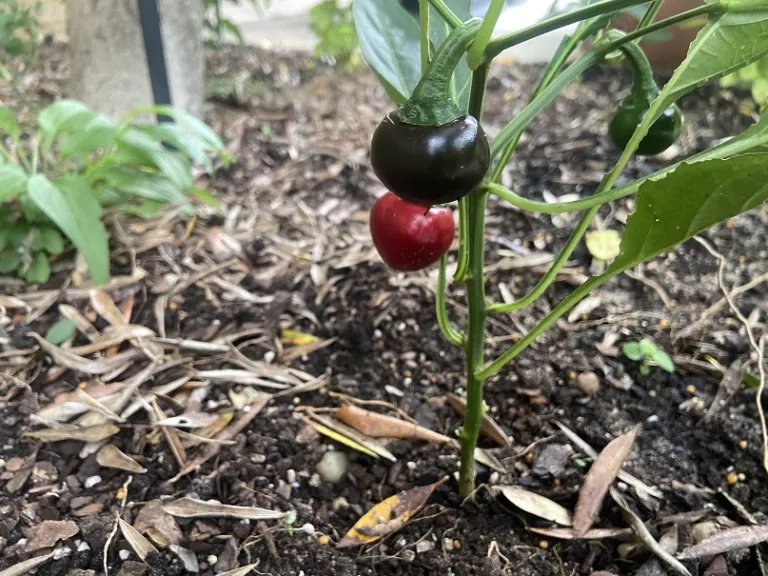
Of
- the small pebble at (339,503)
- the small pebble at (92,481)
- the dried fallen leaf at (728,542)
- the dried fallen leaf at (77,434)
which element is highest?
the dried fallen leaf at (77,434)

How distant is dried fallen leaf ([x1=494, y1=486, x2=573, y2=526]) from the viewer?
945 millimetres

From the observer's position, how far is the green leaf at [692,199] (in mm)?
531

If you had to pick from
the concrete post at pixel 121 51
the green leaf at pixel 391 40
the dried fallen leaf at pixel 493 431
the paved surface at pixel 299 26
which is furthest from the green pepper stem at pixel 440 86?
the paved surface at pixel 299 26

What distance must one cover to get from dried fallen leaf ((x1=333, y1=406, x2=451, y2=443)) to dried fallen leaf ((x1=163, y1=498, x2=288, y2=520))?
203 millimetres

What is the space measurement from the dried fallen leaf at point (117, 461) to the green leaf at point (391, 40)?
0.70m

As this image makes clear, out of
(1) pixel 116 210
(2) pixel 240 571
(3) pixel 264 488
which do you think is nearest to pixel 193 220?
(1) pixel 116 210

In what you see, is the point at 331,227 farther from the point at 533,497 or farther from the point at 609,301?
the point at 533,497

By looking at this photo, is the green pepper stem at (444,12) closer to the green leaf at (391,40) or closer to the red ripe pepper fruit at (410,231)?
the green leaf at (391,40)

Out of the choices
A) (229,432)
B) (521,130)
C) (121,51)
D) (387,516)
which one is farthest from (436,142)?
(121,51)

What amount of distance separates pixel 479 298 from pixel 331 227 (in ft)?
2.98

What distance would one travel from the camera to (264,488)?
0.99 meters

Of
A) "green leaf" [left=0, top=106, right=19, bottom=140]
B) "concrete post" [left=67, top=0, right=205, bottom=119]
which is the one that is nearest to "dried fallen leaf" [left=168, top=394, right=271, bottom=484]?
"green leaf" [left=0, top=106, right=19, bottom=140]

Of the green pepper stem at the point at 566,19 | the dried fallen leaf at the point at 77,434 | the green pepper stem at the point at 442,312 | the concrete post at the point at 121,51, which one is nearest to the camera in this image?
the green pepper stem at the point at 566,19

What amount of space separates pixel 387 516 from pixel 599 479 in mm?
328
